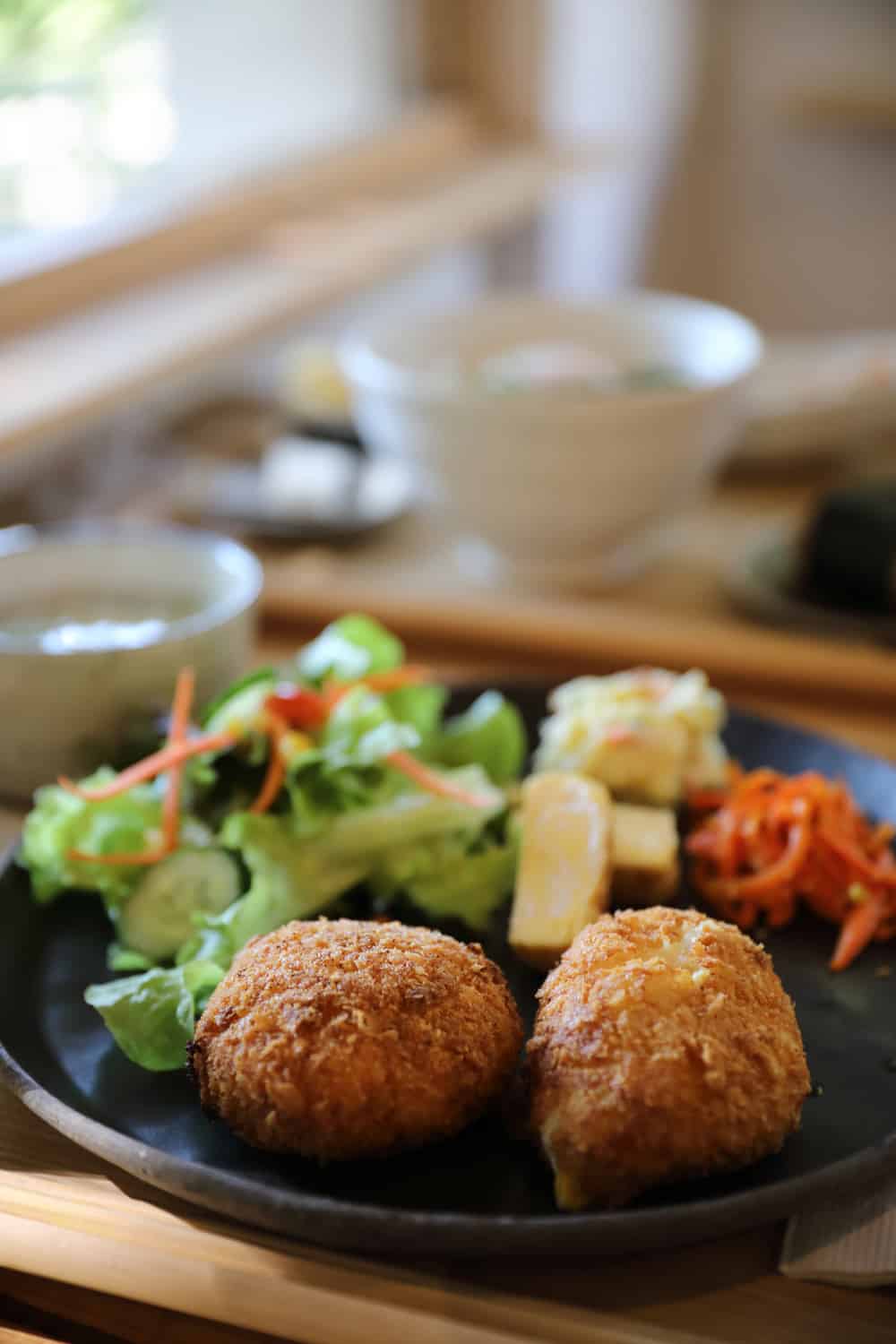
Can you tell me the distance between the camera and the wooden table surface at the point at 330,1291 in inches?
39.9

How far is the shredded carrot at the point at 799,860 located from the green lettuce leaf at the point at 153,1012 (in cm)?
58

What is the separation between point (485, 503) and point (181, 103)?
5.47 feet

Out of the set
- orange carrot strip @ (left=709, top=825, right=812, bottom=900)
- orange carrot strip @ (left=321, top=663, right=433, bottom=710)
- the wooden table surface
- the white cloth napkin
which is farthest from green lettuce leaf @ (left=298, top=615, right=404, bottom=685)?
the white cloth napkin

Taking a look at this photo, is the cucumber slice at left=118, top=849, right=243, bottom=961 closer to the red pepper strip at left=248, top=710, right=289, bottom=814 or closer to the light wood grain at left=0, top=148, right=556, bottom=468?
the red pepper strip at left=248, top=710, right=289, bottom=814

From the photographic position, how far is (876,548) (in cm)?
215

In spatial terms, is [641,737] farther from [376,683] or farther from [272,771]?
[272,771]

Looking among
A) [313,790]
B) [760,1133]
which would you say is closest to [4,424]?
[313,790]

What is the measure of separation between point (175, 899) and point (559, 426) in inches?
39.4

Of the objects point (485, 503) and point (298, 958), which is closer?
point (298, 958)

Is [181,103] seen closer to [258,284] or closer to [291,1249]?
[258,284]

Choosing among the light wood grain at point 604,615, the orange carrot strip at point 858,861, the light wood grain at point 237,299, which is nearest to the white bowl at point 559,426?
the light wood grain at point 604,615

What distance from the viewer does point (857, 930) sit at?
4.63 feet

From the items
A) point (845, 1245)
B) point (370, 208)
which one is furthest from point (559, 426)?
point (370, 208)

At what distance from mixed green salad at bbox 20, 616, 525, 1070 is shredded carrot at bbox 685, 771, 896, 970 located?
238mm
